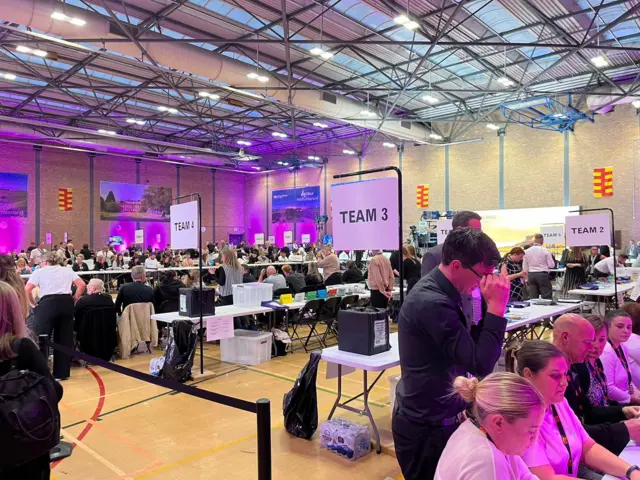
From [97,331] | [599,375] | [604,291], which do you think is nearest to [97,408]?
[97,331]

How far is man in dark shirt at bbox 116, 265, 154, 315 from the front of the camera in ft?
21.2

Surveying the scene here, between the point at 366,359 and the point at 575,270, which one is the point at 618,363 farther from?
the point at 575,270

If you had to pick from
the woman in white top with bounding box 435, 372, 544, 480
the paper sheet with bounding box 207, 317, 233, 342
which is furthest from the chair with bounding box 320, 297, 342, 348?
the woman in white top with bounding box 435, 372, 544, 480

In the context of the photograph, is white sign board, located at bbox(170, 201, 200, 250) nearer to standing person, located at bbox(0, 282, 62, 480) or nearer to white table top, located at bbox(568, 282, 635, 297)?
standing person, located at bbox(0, 282, 62, 480)

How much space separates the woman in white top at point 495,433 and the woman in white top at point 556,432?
0.58 meters

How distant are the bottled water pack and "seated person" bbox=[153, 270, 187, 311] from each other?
4003mm

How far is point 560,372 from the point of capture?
77.6 inches

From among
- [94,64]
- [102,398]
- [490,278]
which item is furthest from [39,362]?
[94,64]

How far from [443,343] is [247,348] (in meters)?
4.81

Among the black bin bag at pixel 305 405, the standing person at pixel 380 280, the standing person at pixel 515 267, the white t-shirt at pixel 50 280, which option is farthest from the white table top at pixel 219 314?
the standing person at pixel 515 267

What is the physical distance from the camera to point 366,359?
339 cm

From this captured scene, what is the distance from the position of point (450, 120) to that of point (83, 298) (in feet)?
47.9

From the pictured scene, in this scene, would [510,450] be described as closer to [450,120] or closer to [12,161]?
[450,120]

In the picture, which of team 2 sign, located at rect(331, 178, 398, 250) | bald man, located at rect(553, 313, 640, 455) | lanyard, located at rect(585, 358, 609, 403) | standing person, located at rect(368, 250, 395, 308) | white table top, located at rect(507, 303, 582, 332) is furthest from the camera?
standing person, located at rect(368, 250, 395, 308)
